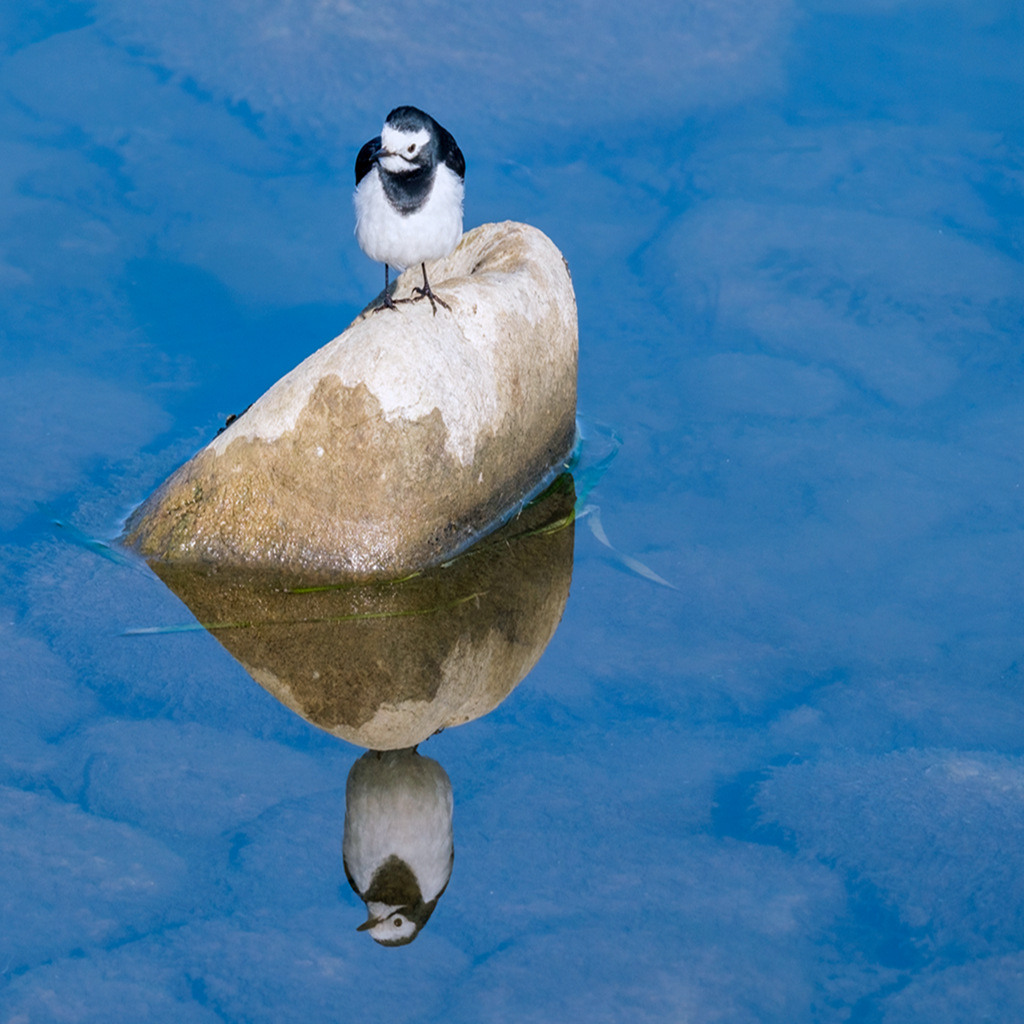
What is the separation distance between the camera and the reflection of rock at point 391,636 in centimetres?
476

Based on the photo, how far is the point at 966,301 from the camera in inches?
286

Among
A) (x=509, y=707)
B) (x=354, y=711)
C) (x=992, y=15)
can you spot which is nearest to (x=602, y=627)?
(x=509, y=707)

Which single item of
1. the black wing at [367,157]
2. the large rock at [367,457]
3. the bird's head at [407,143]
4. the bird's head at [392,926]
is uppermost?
the bird's head at [407,143]

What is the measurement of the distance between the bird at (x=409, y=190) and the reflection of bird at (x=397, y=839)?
1722 mm

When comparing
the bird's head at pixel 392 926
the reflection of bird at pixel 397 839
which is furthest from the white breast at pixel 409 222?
the bird's head at pixel 392 926

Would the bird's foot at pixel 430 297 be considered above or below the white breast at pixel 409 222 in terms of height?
below

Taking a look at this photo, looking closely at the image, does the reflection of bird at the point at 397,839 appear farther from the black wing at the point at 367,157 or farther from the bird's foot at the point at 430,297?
the black wing at the point at 367,157

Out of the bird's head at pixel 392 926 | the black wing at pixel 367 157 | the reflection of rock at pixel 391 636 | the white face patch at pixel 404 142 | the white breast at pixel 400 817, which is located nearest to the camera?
the bird's head at pixel 392 926

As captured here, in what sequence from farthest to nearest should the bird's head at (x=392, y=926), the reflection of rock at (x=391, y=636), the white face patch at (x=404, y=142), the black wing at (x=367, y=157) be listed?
the black wing at (x=367, y=157), the white face patch at (x=404, y=142), the reflection of rock at (x=391, y=636), the bird's head at (x=392, y=926)

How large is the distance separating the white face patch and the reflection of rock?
144cm

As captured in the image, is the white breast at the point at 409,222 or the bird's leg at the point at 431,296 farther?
the bird's leg at the point at 431,296

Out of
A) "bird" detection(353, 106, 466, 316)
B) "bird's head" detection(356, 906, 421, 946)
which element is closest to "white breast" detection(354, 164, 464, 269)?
"bird" detection(353, 106, 466, 316)

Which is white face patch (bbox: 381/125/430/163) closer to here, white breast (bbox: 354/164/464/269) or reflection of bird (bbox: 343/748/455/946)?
white breast (bbox: 354/164/464/269)

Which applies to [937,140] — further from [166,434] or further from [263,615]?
[263,615]
